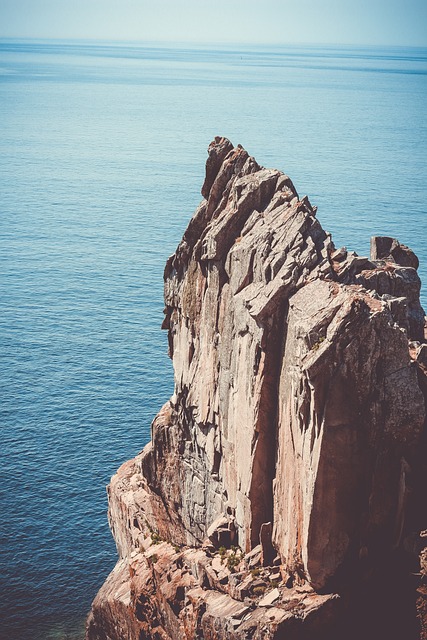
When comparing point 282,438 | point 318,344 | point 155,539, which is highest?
point 318,344

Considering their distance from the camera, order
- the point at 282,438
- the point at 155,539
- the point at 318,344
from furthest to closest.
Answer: the point at 155,539, the point at 282,438, the point at 318,344

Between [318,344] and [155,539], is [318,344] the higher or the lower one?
the higher one

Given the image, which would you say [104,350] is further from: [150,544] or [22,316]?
[150,544]

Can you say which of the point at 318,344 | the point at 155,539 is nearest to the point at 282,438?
the point at 318,344

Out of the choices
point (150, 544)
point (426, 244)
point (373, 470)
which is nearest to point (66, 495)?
point (150, 544)

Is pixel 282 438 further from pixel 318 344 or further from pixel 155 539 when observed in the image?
pixel 155 539

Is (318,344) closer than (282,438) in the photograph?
Yes

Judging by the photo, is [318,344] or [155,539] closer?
[318,344]

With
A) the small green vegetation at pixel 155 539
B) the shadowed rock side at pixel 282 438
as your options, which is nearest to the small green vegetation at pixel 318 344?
the shadowed rock side at pixel 282 438

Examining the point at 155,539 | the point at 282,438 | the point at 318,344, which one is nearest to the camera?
the point at 318,344
